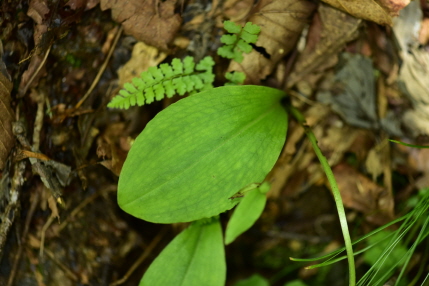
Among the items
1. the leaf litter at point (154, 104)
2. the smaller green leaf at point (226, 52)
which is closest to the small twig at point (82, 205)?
the leaf litter at point (154, 104)

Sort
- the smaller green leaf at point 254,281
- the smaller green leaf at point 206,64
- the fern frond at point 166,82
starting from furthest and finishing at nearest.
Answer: the smaller green leaf at point 254,281 → the smaller green leaf at point 206,64 → the fern frond at point 166,82

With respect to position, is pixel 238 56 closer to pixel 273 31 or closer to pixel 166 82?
pixel 273 31

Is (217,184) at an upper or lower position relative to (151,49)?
lower

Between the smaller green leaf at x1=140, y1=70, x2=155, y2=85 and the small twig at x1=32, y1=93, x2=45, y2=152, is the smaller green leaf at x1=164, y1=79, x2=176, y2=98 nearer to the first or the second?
the smaller green leaf at x1=140, y1=70, x2=155, y2=85

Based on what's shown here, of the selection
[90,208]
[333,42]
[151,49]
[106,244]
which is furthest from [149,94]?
[333,42]

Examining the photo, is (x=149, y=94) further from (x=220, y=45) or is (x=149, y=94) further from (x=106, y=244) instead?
(x=106, y=244)

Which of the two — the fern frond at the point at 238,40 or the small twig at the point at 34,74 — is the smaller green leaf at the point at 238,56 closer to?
the fern frond at the point at 238,40
